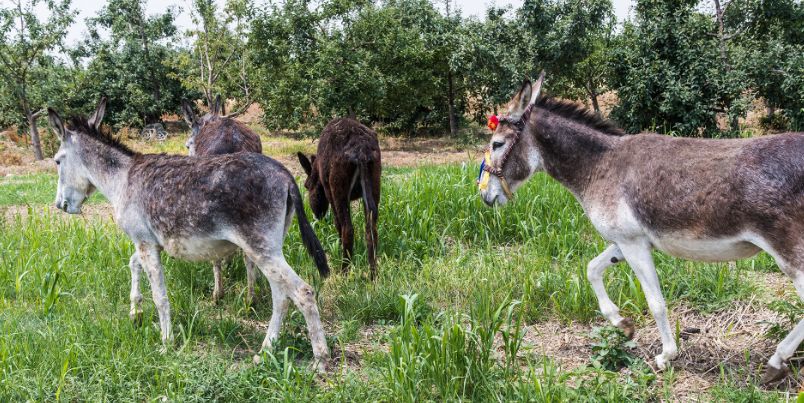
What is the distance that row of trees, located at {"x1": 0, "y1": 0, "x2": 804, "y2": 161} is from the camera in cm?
1489

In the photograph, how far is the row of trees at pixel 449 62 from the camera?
14891mm

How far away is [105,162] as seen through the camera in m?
4.91

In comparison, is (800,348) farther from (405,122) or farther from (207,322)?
(405,122)

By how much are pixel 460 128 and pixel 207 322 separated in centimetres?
2131

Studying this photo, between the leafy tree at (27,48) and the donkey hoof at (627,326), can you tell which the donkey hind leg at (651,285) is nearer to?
the donkey hoof at (627,326)

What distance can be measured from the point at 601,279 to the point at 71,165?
14.1 feet

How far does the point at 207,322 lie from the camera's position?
15.4 feet

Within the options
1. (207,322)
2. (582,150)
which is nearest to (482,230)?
(582,150)

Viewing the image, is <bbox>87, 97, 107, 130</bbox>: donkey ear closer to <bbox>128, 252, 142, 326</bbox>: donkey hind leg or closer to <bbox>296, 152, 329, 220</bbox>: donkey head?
<bbox>128, 252, 142, 326</bbox>: donkey hind leg

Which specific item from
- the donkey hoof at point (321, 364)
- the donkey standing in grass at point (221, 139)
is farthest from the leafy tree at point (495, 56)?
the donkey hoof at point (321, 364)

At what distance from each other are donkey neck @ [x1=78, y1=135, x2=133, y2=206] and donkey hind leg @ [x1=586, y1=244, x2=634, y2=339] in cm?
364

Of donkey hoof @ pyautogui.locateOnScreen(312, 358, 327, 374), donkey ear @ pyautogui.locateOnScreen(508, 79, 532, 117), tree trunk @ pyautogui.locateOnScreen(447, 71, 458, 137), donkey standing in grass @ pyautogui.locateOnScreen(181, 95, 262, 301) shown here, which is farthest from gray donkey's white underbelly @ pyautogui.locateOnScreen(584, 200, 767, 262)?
tree trunk @ pyautogui.locateOnScreen(447, 71, 458, 137)

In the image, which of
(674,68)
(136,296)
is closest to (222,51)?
(674,68)

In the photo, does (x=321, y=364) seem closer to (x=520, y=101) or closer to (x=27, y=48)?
(x=520, y=101)
